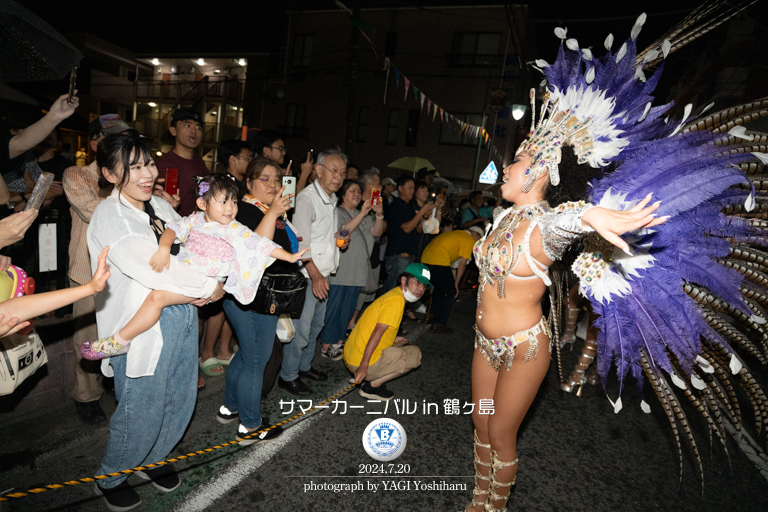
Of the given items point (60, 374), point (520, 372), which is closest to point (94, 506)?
point (60, 374)

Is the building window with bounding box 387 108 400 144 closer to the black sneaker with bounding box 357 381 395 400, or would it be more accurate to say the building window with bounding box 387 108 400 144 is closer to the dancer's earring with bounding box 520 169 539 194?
the black sneaker with bounding box 357 381 395 400

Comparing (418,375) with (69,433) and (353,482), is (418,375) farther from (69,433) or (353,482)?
(69,433)

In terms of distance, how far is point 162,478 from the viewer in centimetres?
245

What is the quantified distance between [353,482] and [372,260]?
2696 mm

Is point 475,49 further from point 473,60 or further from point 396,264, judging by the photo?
point 396,264

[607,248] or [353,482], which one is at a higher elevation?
[607,248]

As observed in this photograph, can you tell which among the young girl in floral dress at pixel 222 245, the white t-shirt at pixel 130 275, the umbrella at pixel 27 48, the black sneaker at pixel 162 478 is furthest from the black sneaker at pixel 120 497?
the umbrella at pixel 27 48

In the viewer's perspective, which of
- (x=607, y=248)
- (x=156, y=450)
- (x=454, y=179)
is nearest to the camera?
(x=607, y=248)

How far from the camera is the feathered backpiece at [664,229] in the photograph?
1915 mm

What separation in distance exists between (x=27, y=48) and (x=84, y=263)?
1378 mm

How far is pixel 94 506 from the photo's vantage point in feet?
7.39

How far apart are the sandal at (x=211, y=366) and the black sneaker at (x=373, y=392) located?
1.37 meters

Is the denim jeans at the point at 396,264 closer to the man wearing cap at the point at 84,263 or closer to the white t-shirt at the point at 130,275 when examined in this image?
the man wearing cap at the point at 84,263

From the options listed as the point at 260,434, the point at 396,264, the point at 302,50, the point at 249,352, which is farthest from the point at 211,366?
the point at 302,50
